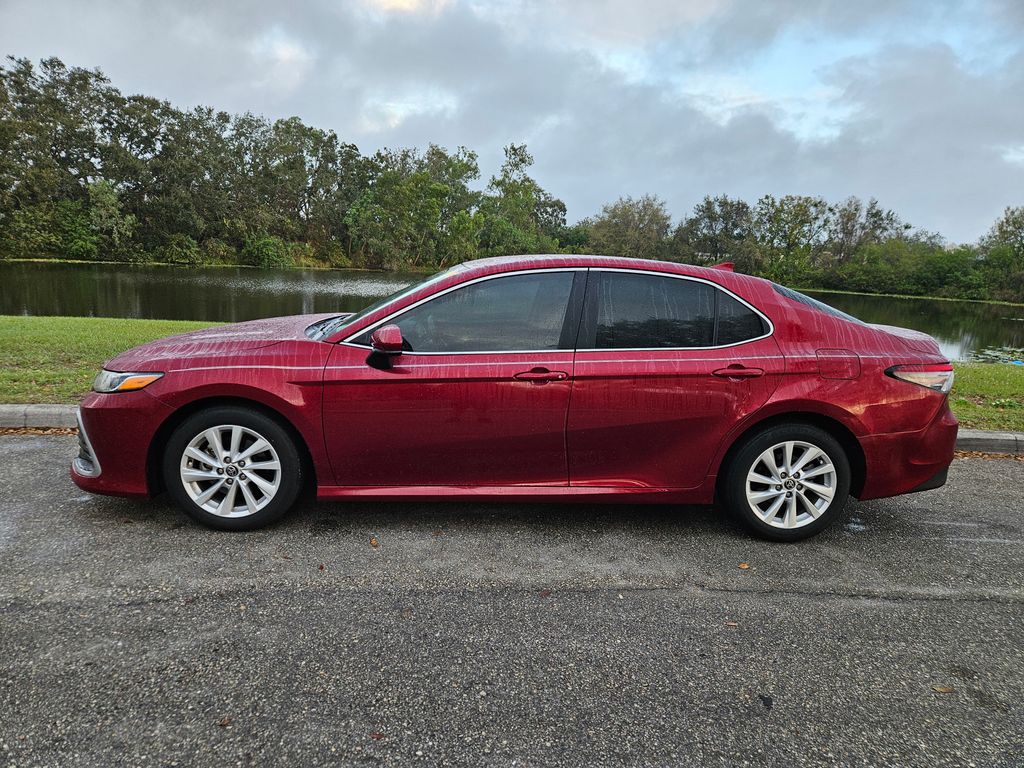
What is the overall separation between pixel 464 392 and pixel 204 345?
4.98ft

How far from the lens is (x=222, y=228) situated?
184 feet

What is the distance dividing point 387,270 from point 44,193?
1094 inches

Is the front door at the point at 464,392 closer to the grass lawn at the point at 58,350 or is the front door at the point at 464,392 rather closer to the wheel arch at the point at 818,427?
the wheel arch at the point at 818,427

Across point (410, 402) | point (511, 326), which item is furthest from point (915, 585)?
point (410, 402)

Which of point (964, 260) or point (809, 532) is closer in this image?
point (809, 532)

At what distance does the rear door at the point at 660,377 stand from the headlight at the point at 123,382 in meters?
2.26

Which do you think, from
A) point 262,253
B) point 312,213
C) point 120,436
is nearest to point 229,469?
point 120,436

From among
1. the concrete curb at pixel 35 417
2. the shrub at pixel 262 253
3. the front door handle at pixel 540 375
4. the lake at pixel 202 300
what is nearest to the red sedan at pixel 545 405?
the front door handle at pixel 540 375

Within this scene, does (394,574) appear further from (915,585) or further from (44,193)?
(44,193)

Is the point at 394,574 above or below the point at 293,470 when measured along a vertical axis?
below

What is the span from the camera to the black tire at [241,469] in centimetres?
334

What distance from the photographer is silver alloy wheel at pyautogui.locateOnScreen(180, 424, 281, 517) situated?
11.0ft

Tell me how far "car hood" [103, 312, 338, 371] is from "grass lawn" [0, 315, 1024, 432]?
9.44 feet

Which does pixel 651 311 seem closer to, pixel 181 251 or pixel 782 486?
pixel 782 486
